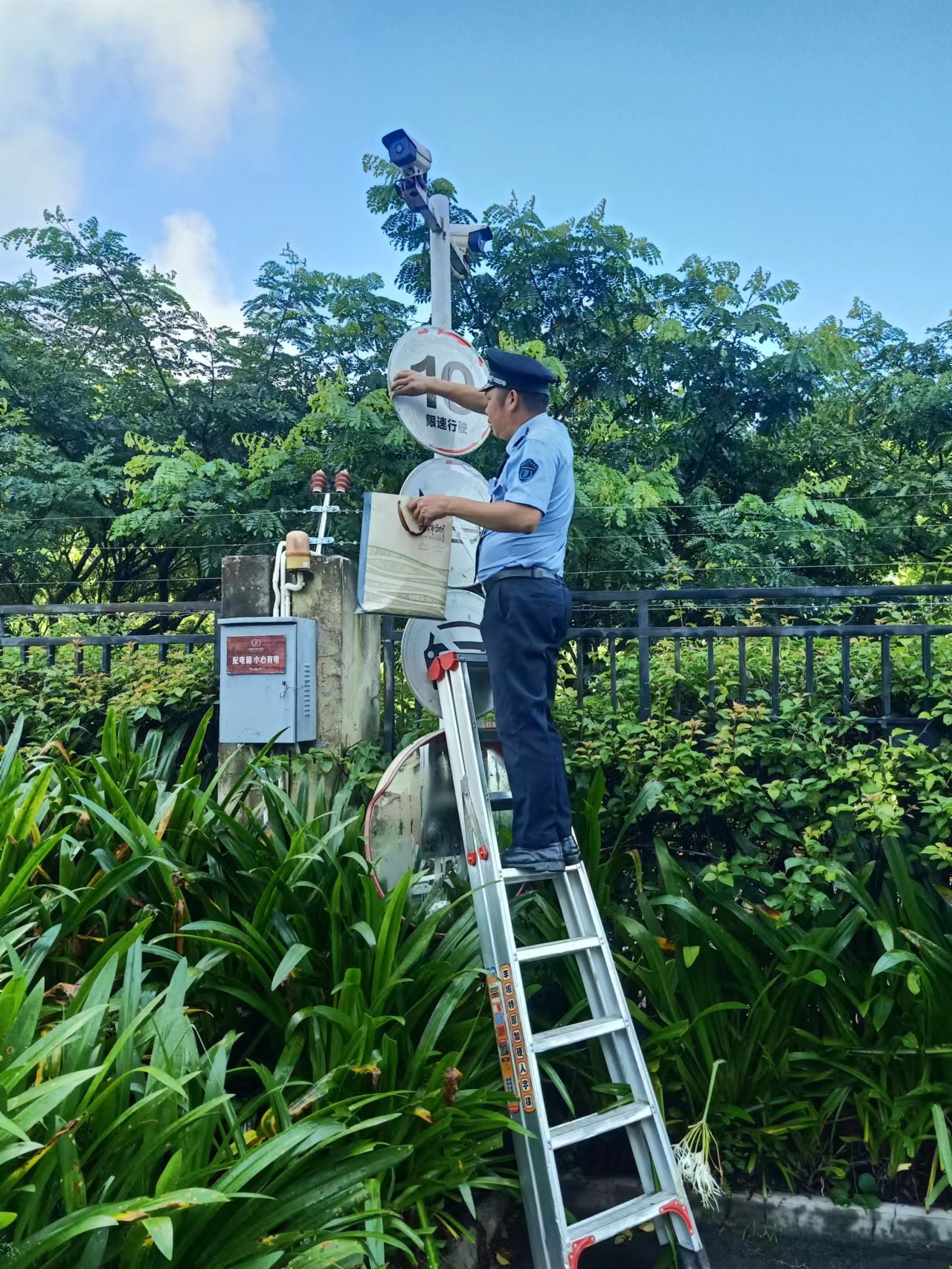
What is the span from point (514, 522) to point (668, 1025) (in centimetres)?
178

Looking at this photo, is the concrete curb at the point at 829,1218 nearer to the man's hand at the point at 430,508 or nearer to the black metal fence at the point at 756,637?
the black metal fence at the point at 756,637

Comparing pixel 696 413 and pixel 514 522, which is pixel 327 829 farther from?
pixel 696 413


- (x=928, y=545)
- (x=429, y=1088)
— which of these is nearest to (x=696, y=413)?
(x=928, y=545)

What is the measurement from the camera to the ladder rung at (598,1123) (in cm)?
260

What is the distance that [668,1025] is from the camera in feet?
10.3

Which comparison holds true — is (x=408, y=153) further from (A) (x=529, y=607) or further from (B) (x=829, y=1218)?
(B) (x=829, y=1218)

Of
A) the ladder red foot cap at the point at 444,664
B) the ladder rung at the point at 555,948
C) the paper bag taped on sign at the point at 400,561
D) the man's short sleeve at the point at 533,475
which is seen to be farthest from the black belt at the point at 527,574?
the ladder rung at the point at 555,948

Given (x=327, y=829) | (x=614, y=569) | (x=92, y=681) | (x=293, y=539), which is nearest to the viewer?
(x=327, y=829)

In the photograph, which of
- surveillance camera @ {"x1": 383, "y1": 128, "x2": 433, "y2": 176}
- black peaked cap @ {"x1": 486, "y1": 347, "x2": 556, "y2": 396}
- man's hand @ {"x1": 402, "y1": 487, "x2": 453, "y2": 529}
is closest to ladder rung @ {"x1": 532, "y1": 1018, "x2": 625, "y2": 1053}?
man's hand @ {"x1": 402, "y1": 487, "x2": 453, "y2": 529}

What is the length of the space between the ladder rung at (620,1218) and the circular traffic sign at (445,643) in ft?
6.03

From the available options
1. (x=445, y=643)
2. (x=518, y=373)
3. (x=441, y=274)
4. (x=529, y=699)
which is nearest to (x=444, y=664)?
(x=529, y=699)

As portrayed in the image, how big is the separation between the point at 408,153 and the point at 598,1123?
3634 mm

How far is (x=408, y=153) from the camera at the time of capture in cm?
382

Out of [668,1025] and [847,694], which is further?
[847,694]
